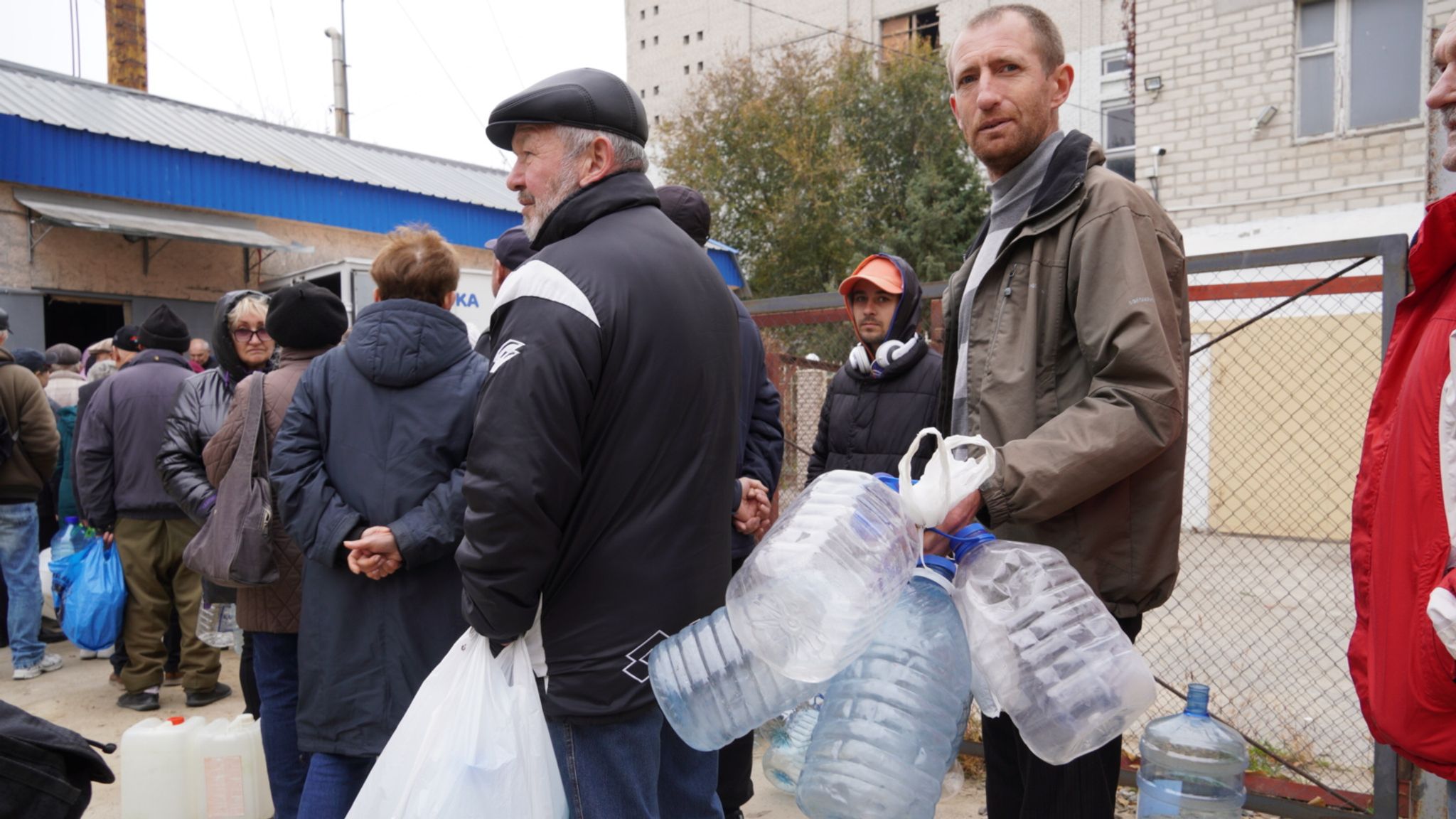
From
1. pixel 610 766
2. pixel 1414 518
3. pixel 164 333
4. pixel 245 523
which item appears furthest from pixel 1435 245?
pixel 164 333

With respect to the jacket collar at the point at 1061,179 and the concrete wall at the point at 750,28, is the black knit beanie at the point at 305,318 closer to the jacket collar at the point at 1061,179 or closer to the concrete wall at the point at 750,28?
the jacket collar at the point at 1061,179

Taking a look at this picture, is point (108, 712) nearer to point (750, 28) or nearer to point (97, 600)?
point (97, 600)

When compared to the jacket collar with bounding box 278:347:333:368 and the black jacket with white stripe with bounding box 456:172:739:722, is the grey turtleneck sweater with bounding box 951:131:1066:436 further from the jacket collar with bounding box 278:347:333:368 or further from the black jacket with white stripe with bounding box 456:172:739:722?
the jacket collar with bounding box 278:347:333:368

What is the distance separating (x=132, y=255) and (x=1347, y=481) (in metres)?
14.5

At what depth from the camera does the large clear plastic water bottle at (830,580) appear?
166cm

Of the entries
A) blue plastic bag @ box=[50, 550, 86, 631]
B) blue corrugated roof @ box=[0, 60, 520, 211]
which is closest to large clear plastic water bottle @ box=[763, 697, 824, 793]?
blue plastic bag @ box=[50, 550, 86, 631]

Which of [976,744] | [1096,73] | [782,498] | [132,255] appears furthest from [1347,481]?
[1096,73]

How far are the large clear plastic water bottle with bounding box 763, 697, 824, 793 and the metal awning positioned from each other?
35.3 feet

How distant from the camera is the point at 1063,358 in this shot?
1.90 meters

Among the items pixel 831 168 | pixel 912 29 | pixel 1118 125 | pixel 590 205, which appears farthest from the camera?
pixel 912 29

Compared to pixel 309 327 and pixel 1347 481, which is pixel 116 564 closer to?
pixel 309 327

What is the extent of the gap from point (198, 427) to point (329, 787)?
181cm

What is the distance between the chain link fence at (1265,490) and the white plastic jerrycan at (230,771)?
302cm

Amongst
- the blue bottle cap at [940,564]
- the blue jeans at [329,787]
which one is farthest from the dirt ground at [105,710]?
the blue bottle cap at [940,564]
